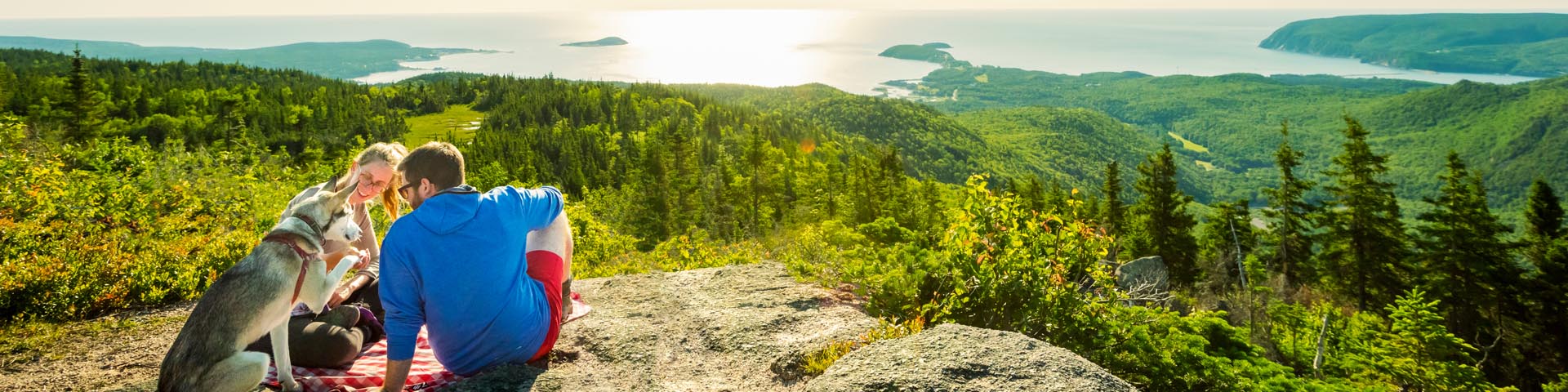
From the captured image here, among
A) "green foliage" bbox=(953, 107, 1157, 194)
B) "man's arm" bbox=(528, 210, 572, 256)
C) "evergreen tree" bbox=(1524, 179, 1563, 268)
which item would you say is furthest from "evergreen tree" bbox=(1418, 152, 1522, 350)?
"green foliage" bbox=(953, 107, 1157, 194)

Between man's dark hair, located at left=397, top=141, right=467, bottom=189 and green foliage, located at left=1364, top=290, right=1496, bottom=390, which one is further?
green foliage, located at left=1364, top=290, right=1496, bottom=390

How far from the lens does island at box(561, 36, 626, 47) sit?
183125mm

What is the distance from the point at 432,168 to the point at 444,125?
81.6 metres

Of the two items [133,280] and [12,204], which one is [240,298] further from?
[12,204]

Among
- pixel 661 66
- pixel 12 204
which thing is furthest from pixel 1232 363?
pixel 661 66

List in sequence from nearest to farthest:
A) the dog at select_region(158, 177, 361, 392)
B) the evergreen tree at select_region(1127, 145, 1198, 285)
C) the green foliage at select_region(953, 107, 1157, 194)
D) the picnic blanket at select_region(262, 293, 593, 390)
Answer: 1. the dog at select_region(158, 177, 361, 392)
2. the picnic blanket at select_region(262, 293, 593, 390)
3. the evergreen tree at select_region(1127, 145, 1198, 285)
4. the green foliage at select_region(953, 107, 1157, 194)

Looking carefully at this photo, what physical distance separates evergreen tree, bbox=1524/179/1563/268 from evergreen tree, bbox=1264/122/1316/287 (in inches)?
304

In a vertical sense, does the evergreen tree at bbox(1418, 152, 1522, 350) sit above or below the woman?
below

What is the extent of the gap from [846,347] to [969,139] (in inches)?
6306

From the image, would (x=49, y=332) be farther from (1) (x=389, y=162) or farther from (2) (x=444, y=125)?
(2) (x=444, y=125)

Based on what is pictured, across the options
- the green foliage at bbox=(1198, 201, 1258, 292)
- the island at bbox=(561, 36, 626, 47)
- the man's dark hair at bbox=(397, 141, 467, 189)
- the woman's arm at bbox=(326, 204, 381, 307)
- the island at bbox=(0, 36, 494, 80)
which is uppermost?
the island at bbox=(561, 36, 626, 47)

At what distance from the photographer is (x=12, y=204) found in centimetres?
1006

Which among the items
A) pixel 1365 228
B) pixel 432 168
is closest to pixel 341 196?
pixel 432 168

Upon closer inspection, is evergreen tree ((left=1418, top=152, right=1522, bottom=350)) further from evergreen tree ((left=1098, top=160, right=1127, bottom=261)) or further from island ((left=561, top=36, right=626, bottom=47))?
island ((left=561, top=36, right=626, bottom=47))
